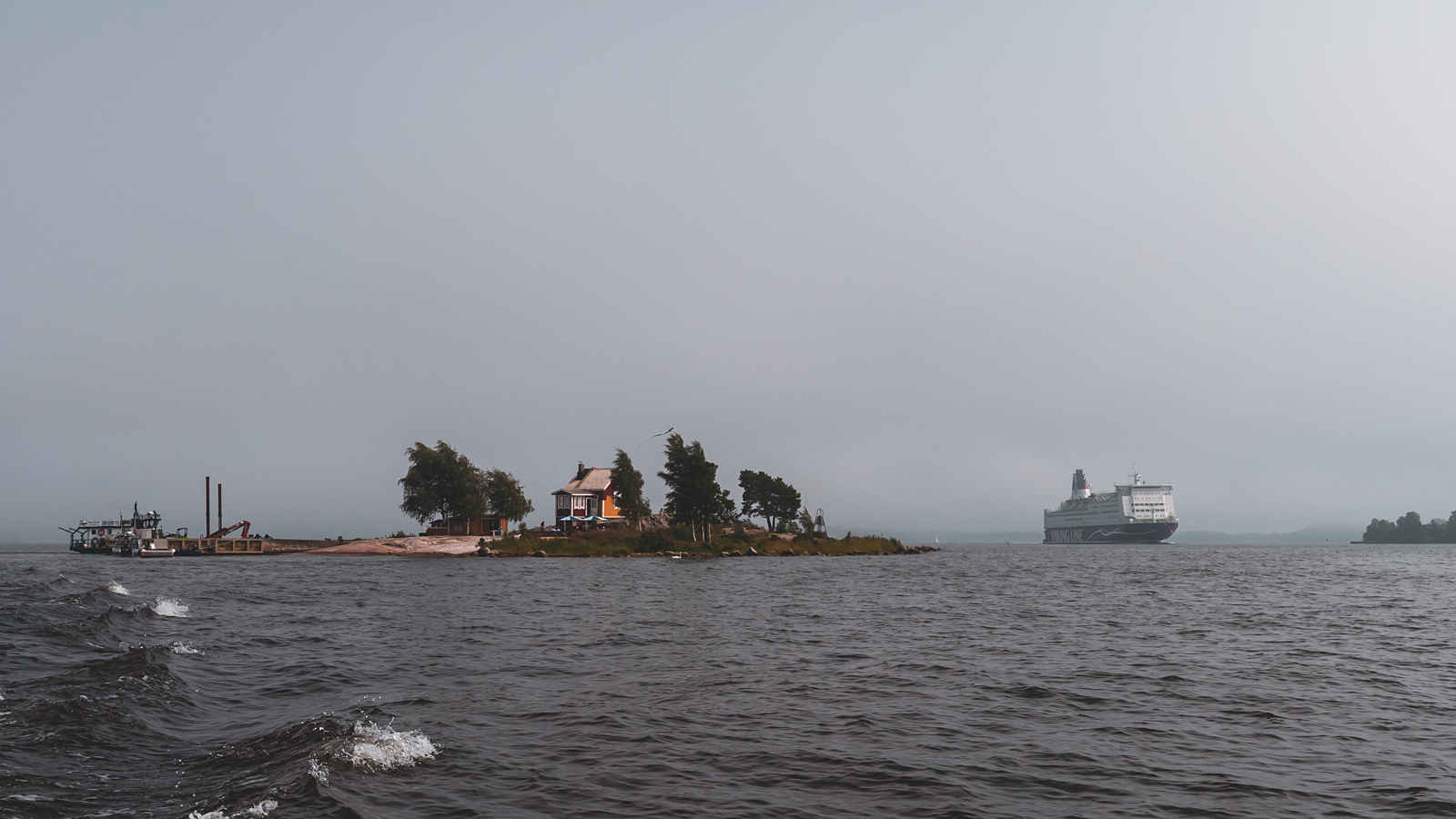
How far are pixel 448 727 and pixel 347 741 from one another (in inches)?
73.1

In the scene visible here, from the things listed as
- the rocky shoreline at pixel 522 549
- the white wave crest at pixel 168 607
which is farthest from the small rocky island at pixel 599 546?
the white wave crest at pixel 168 607

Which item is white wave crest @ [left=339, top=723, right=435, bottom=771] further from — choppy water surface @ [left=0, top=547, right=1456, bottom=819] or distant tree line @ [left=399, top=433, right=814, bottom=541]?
distant tree line @ [left=399, top=433, right=814, bottom=541]

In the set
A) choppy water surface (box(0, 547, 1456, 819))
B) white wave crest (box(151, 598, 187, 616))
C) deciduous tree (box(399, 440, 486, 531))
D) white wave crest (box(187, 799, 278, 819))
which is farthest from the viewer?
deciduous tree (box(399, 440, 486, 531))

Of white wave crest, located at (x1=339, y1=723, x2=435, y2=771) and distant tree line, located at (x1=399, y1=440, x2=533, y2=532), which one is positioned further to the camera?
distant tree line, located at (x1=399, y1=440, x2=533, y2=532)

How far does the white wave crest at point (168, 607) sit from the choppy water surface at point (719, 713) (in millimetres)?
360

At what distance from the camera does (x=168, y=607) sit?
108ft

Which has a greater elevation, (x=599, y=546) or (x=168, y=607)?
(x=168, y=607)

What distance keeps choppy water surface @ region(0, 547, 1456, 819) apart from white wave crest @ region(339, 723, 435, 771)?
0.20 ft

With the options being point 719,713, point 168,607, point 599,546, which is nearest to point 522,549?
point 599,546

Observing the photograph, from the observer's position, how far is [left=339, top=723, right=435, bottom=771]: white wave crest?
11469mm

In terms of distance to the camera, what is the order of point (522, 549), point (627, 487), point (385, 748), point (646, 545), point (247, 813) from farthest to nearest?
point (627, 487)
point (646, 545)
point (522, 549)
point (385, 748)
point (247, 813)

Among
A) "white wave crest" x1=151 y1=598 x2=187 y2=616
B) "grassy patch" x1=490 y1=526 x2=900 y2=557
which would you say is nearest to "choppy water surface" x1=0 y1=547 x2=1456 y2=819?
"white wave crest" x1=151 y1=598 x2=187 y2=616

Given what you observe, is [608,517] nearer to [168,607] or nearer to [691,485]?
[691,485]

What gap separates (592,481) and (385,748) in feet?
360
